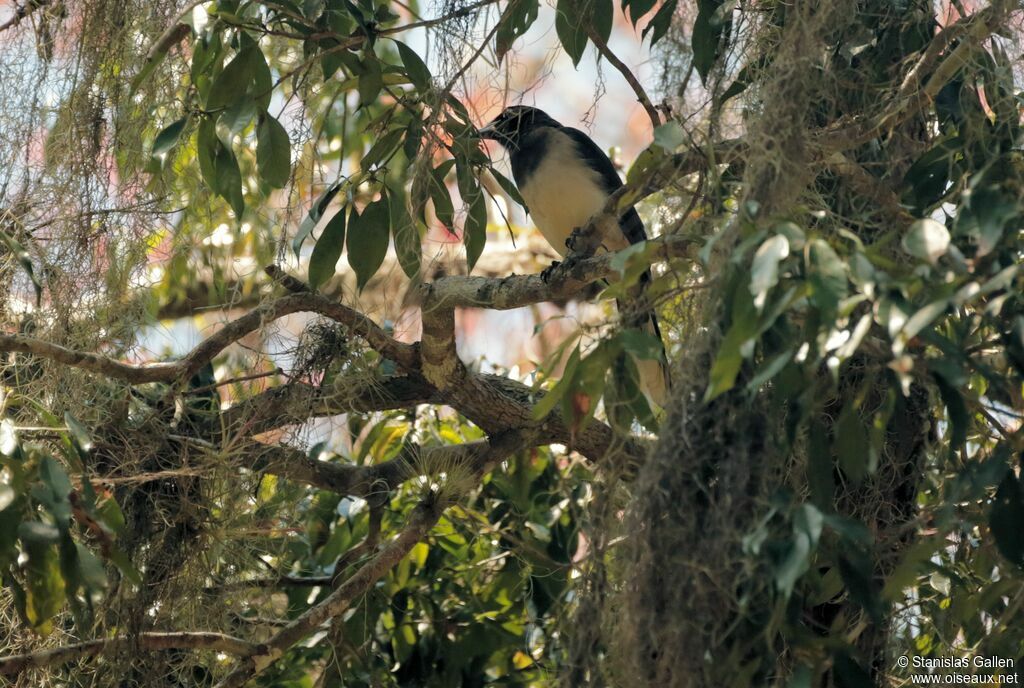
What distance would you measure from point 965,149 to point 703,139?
1.59 feet

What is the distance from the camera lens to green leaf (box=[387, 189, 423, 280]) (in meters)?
2.43

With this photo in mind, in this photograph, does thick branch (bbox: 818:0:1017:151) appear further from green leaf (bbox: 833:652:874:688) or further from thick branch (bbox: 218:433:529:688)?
thick branch (bbox: 218:433:529:688)

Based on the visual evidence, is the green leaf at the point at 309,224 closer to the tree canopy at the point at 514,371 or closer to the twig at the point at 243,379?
the tree canopy at the point at 514,371

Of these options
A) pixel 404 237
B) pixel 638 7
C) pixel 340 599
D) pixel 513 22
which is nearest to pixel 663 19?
pixel 638 7

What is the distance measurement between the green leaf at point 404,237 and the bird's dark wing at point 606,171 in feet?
4.24

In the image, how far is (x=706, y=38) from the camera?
2.41m

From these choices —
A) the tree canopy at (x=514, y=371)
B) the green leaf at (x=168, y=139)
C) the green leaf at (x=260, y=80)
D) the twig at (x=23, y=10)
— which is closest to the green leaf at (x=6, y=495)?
Answer: the tree canopy at (x=514, y=371)

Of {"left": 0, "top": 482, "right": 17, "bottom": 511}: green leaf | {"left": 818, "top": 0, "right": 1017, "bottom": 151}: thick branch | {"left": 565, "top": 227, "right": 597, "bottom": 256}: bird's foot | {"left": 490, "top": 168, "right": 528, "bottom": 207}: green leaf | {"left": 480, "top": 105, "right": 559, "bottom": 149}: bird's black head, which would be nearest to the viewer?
{"left": 0, "top": 482, "right": 17, "bottom": 511}: green leaf

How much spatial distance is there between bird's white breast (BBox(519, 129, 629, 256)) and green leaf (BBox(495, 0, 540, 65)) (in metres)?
1.11

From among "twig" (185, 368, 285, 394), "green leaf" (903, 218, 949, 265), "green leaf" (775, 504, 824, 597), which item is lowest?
"green leaf" (775, 504, 824, 597)

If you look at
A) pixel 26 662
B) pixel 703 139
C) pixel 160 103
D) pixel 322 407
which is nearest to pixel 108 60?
pixel 160 103

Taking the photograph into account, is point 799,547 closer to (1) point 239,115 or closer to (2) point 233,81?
(1) point 239,115

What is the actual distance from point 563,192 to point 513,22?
117 cm

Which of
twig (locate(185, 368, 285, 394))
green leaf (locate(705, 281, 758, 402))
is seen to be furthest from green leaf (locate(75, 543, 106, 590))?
green leaf (locate(705, 281, 758, 402))
